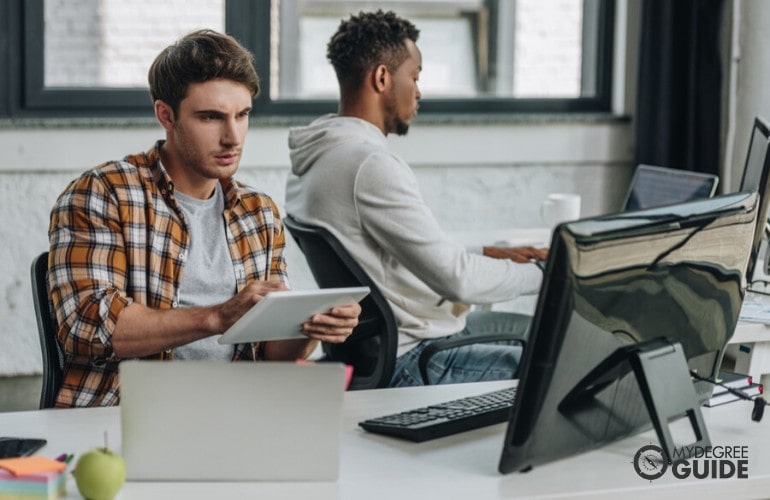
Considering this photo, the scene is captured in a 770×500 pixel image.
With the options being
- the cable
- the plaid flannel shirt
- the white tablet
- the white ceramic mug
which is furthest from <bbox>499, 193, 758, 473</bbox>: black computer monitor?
the white ceramic mug

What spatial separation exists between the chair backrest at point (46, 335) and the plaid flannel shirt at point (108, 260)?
0.06 ft

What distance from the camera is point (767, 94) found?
3.82 meters

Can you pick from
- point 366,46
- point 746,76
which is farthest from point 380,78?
point 746,76

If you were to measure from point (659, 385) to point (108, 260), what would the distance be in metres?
0.94

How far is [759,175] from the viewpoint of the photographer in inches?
88.7

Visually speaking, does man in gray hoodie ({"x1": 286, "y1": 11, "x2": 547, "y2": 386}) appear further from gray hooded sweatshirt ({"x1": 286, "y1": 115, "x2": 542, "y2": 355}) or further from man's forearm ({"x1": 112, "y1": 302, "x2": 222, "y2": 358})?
man's forearm ({"x1": 112, "y1": 302, "x2": 222, "y2": 358})

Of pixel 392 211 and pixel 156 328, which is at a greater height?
pixel 392 211

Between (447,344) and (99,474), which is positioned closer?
(99,474)

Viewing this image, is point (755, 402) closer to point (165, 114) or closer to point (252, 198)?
point (252, 198)

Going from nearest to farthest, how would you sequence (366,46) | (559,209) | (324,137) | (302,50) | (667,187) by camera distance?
1. (324,137)
2. (366,46)
3. (667,187)
4. (559,209)
5. (302,50)

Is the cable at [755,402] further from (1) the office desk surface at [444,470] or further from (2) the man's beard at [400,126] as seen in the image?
(2) the man's beard at [400,126]

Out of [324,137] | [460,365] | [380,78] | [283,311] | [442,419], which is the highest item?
[380,78]

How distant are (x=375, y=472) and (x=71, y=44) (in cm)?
270

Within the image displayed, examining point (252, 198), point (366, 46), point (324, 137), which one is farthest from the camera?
point (366, 46)
